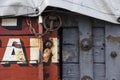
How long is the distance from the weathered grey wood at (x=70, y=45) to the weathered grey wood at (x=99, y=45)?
0.52 feet

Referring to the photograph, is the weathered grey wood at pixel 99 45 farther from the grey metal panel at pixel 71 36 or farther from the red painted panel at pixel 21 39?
the red painted panel at pixel 21 39

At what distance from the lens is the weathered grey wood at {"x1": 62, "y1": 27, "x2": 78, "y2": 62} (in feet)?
9.60

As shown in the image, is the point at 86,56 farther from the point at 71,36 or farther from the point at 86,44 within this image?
the point at 71,36

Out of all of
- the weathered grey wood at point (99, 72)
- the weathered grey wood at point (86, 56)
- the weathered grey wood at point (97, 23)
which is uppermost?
the weathered grey wood at point (97, 23)

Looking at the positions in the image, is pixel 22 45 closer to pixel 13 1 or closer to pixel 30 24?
pixel 30 24

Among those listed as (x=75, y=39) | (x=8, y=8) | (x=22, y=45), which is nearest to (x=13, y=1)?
(x=8, y=8)

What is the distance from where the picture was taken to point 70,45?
2932 mm

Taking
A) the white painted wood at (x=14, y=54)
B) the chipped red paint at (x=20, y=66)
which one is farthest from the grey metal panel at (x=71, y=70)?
the white painted wood at (x=14, y=54)

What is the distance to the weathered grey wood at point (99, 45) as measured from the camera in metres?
2.91

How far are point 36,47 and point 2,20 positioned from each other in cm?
37

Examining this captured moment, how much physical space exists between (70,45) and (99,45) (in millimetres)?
243

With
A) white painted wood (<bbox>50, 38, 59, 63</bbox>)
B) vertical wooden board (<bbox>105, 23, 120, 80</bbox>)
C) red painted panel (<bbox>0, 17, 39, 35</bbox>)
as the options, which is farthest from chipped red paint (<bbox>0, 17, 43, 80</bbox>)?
vertical wooden board (<bbox>105, 23, 120, 80</bbox>)

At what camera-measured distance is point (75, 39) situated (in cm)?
293

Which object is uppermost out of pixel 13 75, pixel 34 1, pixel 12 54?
pixel 34 1
